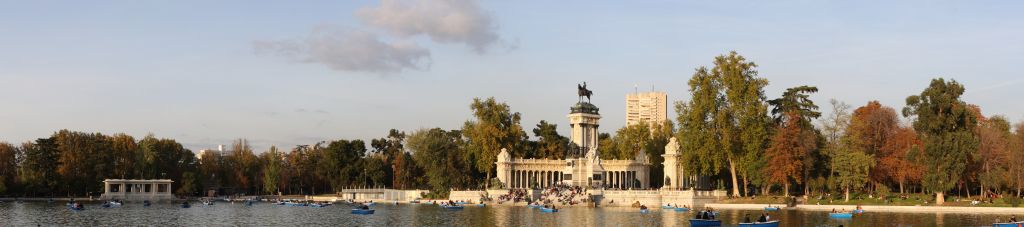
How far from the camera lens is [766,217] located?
59719 mm

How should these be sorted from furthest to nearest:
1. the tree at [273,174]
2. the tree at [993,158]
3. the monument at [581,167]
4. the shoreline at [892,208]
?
the tree at [273,174] → the monument at [581,167] → the tree at [993,158] → the shoreline at [892,208]

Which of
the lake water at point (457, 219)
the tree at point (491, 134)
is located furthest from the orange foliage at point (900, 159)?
the tree at point (491, 134)

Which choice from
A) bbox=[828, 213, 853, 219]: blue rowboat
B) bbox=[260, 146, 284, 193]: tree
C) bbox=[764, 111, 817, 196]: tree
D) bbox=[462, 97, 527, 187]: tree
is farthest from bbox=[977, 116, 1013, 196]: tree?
bbox=[260, 146, 284, 193]: tree

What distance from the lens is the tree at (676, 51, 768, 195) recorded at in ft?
311

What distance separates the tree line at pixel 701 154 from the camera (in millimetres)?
83125

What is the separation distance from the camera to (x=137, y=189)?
442 feet

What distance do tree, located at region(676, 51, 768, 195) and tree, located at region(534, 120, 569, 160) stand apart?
28.2 m

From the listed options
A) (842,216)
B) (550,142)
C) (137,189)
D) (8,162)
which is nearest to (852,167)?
(842,216)

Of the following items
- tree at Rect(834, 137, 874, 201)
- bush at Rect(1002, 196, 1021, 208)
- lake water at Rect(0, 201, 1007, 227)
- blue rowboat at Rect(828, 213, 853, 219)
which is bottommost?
lake water at Rect(0, 201, 1007, 227)

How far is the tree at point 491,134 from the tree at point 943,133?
47620 mm

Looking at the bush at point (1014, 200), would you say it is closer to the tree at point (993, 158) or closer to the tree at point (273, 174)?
the tree at point (993, 158)

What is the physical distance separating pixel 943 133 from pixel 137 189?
100708 millimetres

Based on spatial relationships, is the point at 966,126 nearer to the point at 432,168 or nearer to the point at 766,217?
the point at 766,217

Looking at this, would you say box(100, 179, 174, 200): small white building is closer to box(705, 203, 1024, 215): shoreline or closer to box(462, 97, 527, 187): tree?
box(462, 97, 527, 187): tree
